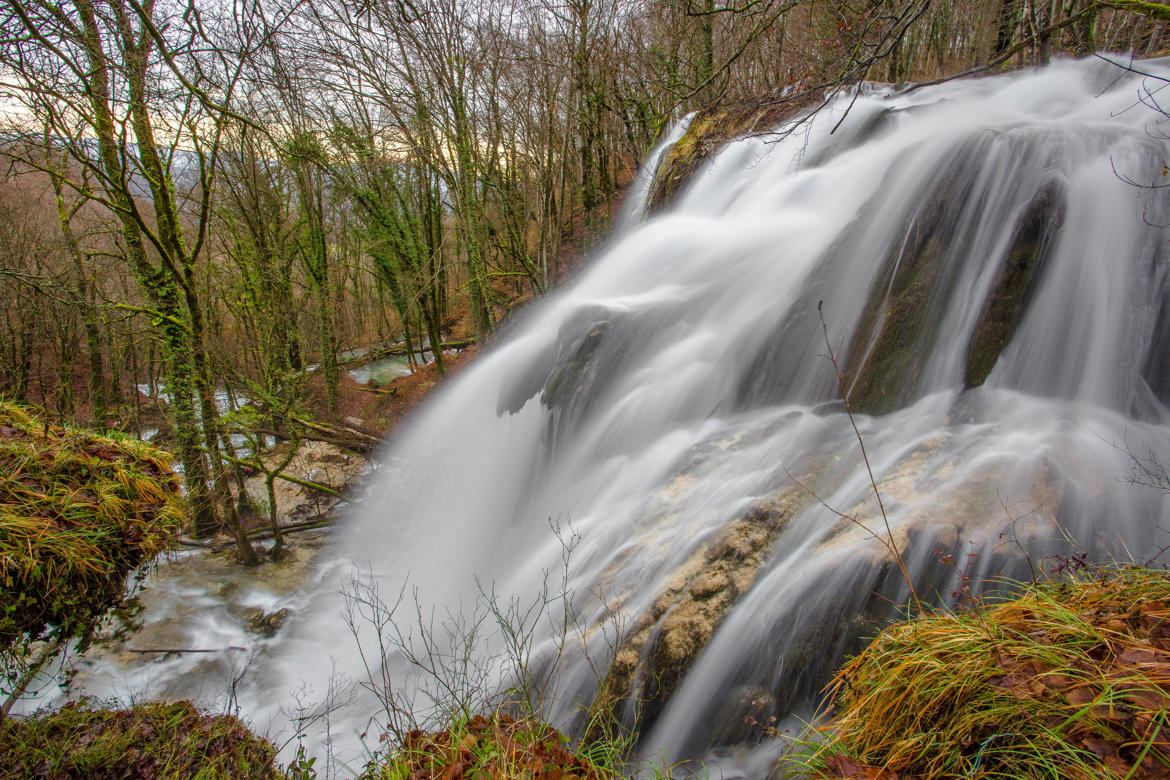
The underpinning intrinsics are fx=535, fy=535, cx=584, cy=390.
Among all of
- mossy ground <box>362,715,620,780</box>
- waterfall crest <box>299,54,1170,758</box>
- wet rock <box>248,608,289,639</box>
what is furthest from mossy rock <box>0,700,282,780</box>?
waterfall crest <box>299,54,1170,758</box>

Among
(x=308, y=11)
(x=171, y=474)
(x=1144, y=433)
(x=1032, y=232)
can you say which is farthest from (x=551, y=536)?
(x=308, y=11)

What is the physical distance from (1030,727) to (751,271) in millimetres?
5829

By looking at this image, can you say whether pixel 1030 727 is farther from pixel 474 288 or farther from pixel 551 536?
pixel 474 288

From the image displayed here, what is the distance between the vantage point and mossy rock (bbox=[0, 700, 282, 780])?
3631 millimetres

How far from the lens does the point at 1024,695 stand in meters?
1.97

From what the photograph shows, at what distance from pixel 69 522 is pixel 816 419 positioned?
5652mm

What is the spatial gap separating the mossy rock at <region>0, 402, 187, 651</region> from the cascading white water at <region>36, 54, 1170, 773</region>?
185 cm

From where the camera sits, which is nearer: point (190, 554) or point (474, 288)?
point (190, 554)

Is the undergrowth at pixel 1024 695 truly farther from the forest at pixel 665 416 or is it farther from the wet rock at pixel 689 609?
the wet rock at pixel 689 609

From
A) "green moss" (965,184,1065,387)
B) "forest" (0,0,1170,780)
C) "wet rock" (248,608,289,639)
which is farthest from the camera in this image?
"wet rock" (248,608,289,639)

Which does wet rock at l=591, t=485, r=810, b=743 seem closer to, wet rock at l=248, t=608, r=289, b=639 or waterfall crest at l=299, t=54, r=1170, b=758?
waterfall crest at l=299, t=54, r=1170, b=758

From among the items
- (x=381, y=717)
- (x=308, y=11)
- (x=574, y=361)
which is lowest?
(x=381, y=717)

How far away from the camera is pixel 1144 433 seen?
4.21 meters

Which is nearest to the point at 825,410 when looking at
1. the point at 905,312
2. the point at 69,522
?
the point at 905,312
